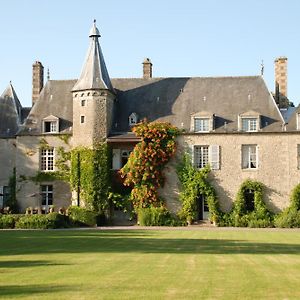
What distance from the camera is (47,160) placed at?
43625mm

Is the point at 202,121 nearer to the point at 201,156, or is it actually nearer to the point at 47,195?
the point at 201,156

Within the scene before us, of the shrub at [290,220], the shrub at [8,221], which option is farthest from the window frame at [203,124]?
the shrub at [8,221]

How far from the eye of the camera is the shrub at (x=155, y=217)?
4031 centimetres

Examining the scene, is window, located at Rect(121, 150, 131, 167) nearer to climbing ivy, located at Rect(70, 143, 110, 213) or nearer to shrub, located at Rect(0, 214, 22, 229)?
climbing ivy, located at Rect(70, 143, 110, 213)

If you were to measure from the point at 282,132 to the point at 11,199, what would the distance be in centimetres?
1844

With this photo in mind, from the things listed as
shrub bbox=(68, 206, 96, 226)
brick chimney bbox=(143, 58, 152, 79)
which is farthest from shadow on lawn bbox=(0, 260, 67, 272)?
brick chimney bbox=(143, 58, 152, 79)

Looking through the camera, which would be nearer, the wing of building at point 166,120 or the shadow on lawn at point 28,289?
the shadow on lawn at point 28,289

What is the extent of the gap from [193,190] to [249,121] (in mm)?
5766

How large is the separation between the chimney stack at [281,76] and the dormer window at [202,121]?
6.27 m

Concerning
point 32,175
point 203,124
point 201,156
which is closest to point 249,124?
point 203,124

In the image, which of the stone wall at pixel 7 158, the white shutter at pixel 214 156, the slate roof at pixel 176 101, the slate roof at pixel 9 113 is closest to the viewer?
the white shutter at pixel 214 156

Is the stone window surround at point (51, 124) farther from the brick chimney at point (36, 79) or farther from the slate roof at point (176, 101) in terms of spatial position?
the brick chimney at point (36, 79)

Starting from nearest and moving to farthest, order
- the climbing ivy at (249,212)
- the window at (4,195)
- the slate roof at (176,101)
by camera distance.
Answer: the climbing ivy at (249,212), the slate roof at (176,101), the window at (4,195)

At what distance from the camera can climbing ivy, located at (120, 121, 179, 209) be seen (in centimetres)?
4100
